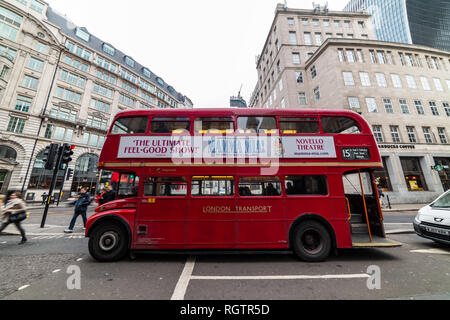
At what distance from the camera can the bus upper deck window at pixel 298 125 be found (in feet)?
16.1

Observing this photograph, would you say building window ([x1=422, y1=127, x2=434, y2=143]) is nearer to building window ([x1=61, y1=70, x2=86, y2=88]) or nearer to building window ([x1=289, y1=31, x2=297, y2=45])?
building window ([x1=289, y1=31, x2=297, y2=45])

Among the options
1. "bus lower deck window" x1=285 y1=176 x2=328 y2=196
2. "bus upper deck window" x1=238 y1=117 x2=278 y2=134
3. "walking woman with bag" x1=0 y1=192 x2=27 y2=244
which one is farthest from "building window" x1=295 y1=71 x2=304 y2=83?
"walking woman with bag" x1=0 y1=192 x2=27 y2=244

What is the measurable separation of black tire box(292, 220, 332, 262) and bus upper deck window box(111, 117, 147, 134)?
5.33 m

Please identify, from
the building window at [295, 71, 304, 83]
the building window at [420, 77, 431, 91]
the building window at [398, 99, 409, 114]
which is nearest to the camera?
the building window at [398, 99, 409, 114]

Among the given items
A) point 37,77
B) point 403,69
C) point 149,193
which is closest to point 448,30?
point 403,69

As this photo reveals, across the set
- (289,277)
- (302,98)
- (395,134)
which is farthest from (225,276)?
(395,134)

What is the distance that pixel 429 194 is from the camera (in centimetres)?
1698

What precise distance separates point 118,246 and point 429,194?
27.1 meters

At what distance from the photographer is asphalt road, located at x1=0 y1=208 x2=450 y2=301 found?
9.53ft

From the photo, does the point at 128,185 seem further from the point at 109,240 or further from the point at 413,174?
the point at 413,174

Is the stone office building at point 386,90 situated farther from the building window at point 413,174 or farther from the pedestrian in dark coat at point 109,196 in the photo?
the pedestrian in dark coat at point 109,196

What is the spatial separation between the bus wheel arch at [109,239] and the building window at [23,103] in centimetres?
2938
